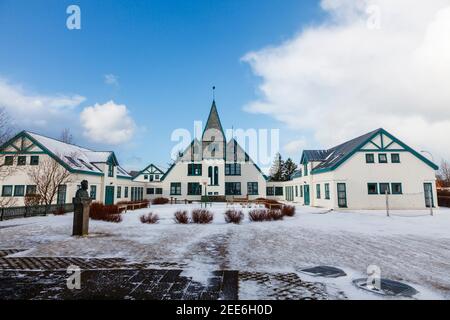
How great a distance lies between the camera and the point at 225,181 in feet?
120

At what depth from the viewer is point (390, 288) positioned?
4.49 metres

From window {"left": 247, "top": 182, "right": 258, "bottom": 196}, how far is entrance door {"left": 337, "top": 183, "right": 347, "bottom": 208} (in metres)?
14.6

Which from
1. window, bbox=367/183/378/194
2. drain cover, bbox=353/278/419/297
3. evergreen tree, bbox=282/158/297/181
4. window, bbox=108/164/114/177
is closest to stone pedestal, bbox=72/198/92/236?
drain cover, bbox=353/278/419/297

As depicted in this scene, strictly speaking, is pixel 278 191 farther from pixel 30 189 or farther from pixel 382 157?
pixel 30 189

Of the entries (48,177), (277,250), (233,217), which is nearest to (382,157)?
(233,217)

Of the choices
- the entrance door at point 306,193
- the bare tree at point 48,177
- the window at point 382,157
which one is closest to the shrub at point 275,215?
the window at point 382,157

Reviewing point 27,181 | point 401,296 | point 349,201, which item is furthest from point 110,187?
point 401,296

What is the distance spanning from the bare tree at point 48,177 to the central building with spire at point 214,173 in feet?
47.8

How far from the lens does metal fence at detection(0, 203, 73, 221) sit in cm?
1489

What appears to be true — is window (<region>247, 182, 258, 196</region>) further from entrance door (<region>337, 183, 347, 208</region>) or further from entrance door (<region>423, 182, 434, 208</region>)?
entrance door (<region>423, 182, 434, 208</region>)

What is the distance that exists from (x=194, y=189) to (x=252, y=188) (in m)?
8.72
